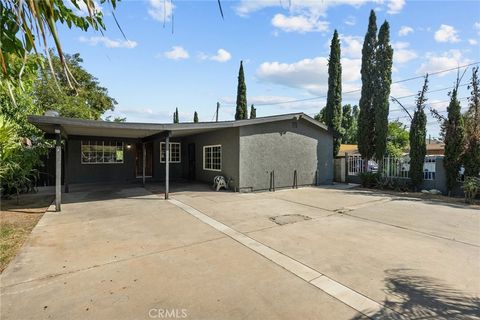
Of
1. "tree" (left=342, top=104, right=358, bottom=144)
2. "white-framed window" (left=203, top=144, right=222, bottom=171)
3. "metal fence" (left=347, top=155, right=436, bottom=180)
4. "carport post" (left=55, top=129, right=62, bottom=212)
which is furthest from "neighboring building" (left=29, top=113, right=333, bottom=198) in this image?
"tree" (left=342, top=104, right=358, bottom=144)

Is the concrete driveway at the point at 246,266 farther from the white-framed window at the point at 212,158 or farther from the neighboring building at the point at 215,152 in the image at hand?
the white-framed window at the point at 212,158

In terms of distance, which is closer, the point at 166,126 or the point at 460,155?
the point at 166,126

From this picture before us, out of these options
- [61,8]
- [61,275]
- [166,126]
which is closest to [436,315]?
[61,8]

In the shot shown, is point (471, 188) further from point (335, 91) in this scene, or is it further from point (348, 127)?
point (348, 127)

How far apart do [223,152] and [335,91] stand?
7595mm

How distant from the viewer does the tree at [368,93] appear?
43.0 ft

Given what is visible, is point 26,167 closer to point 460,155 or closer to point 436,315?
point 436,315

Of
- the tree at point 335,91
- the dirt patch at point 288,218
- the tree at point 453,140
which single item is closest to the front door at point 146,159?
the tree at point 335,91

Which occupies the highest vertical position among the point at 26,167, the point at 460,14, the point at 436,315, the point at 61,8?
the point at 460,14

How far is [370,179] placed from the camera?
496 inches

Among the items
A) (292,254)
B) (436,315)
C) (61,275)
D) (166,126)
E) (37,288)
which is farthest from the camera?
(166,126)

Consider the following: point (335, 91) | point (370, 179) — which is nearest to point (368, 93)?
point (335, 91)

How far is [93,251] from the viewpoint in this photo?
176 inches

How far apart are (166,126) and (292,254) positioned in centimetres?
593
